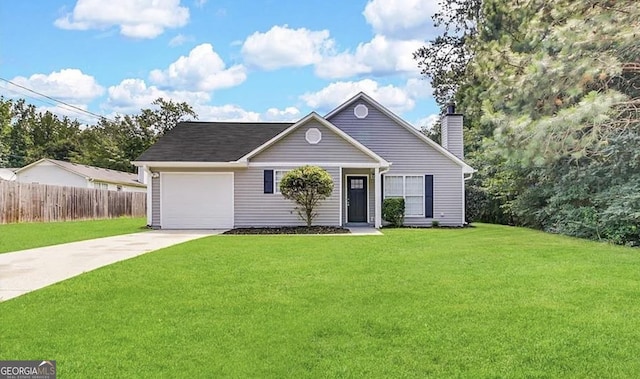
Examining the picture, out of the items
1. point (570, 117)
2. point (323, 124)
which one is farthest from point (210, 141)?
point (570, 117)

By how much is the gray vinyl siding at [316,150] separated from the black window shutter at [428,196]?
114 inches

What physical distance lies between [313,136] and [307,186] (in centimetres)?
217

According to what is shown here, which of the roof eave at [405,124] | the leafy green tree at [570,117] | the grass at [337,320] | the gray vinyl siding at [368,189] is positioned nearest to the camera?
the grass at [337,320]

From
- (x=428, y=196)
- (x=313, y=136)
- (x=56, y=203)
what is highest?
(x=313, y=136)

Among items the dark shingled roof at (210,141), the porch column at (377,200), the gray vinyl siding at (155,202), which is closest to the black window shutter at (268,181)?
the dark shingled roof at (210,141)

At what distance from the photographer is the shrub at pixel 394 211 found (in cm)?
1734

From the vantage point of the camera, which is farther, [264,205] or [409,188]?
[409,188]

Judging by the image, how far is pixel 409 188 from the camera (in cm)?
1842

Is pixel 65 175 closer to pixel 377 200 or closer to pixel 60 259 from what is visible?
pixel 377 200

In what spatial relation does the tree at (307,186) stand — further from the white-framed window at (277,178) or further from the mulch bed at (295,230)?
the white-framed window at (277,178)

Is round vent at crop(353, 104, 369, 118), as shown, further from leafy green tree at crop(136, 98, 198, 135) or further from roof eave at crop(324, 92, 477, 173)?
leafy green tree at crop(136, 98, 198, 135)

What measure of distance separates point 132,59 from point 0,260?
41.2 feet

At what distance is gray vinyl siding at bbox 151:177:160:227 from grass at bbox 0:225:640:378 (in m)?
9.23

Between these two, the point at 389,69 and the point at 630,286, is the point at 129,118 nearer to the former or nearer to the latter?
the point at 389,69
